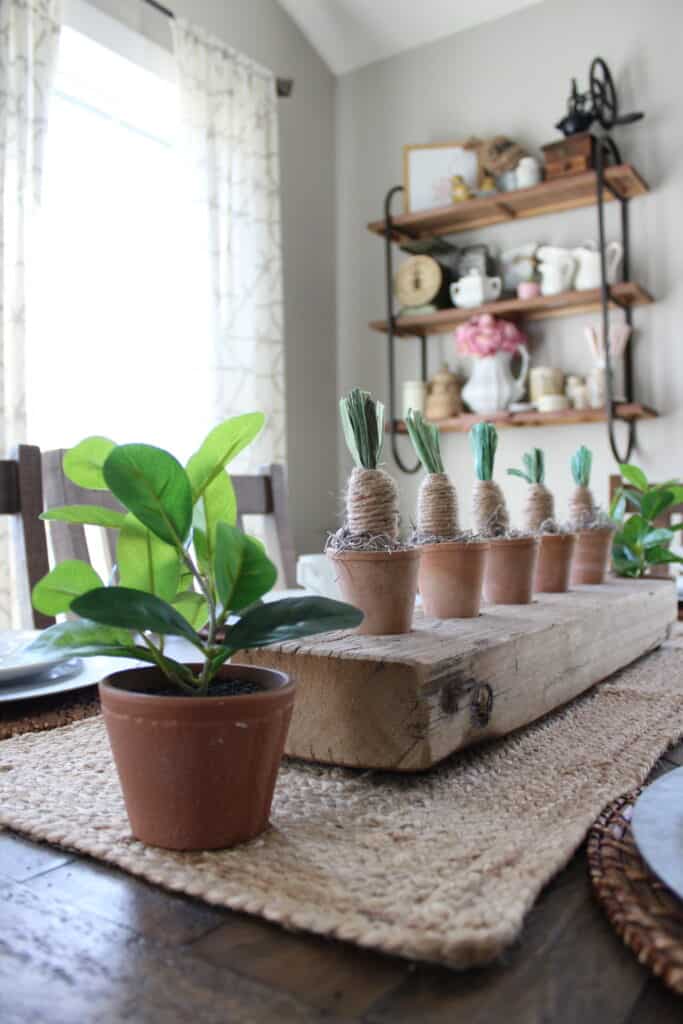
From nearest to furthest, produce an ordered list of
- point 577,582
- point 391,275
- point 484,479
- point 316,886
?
point 316,886 → point 484,479 → point 577,582 → point 391,275

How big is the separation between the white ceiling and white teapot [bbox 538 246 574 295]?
3.27 feet

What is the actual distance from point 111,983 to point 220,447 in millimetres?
259

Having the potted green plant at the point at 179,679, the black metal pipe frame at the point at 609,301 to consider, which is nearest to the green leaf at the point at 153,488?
the potted green plant at the point at 179,679

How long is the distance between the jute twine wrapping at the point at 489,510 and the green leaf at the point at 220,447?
1.35 feet

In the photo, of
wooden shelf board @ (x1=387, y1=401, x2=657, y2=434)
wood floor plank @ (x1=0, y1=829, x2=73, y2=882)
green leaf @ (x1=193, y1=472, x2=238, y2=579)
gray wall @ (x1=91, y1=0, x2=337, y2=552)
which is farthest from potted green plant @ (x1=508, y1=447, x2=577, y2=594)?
gray wall @ (x1=91, y1=0, x2=337, y2=552)

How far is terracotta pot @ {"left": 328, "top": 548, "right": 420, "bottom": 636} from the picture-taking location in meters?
0.62

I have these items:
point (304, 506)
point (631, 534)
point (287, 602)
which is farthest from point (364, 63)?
point (287, 602)

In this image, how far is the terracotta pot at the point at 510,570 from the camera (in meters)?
0.79

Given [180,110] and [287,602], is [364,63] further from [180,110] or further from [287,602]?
[287,602]

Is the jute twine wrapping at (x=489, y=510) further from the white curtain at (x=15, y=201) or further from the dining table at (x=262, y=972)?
the white curtain at (x=15, y=201)

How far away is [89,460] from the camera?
17.5 inches

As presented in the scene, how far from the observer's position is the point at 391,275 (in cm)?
326

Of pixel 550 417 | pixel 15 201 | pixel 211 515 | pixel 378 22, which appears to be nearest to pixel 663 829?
pixel 211 515

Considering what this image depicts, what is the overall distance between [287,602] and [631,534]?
2.77 ft
